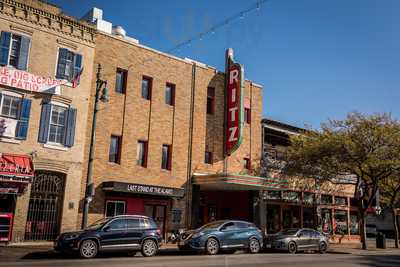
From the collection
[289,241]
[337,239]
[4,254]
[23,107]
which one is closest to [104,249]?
[4,254]

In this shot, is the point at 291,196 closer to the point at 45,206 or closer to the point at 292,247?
the point at 292,247

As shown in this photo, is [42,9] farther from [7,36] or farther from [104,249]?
[104,249]

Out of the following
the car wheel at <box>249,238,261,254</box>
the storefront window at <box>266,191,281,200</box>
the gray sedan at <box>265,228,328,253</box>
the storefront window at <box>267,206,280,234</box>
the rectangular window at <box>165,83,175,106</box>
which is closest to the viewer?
the car wheel at <box>249,238,261,254</box>

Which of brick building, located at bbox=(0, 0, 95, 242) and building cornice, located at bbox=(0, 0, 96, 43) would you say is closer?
brick building, located at bbox=(0, 0, 95, 242)

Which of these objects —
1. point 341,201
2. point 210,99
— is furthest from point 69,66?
point 341,201

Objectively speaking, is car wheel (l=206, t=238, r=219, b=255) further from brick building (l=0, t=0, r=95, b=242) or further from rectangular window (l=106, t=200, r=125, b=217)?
brick building (l=0, t=0, r=95, b=242)

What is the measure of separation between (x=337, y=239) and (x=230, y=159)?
13022mm

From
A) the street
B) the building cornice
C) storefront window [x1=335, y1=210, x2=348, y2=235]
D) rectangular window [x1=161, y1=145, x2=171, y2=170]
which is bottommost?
the street

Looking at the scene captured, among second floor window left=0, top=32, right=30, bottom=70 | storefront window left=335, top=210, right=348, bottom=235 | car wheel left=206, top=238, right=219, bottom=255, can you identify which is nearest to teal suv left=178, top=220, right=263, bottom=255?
car wheel left=206, top=238, right=219, bottom=255

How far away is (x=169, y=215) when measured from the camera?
24938 millimetres

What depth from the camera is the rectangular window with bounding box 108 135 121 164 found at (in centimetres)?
2323

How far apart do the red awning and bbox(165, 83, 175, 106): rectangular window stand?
9.64m

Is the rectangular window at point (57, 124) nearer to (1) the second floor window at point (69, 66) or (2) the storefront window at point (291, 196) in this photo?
(1) the second floor window at point (69, 66)

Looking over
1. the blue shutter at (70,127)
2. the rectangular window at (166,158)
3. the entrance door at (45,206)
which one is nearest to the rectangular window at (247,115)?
the rectangular window at (166,158)
